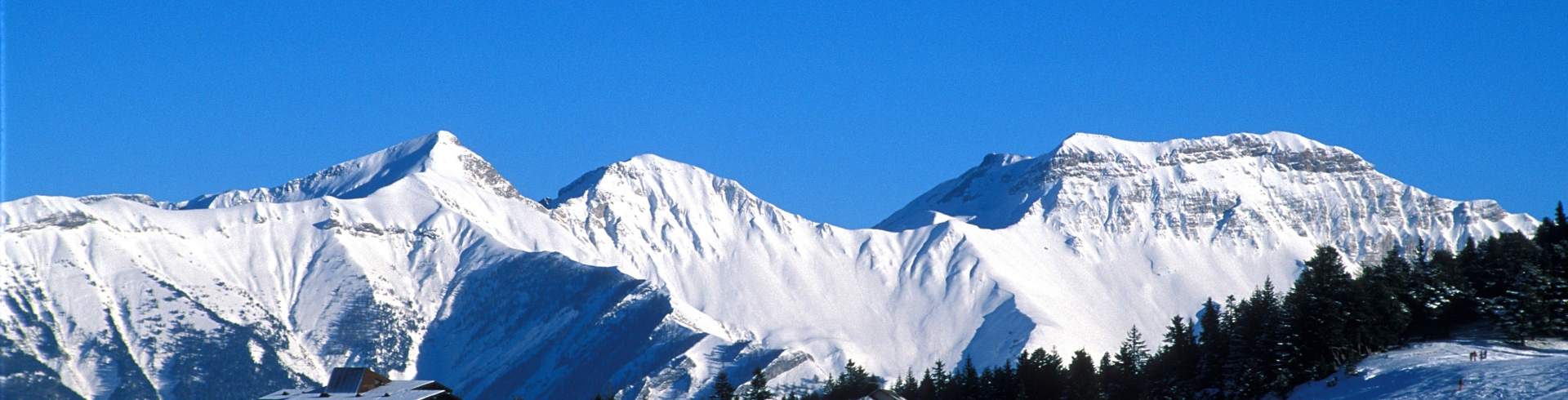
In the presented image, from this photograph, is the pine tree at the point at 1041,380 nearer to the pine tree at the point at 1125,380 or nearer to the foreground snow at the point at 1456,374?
the pine tree at the point at 1125,380

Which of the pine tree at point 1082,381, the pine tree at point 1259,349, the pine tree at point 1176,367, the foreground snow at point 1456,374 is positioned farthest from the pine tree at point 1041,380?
the foreground snow at point 1456,374

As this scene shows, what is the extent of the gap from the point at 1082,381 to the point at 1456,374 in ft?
101

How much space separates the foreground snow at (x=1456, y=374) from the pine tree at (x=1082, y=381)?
14002 millimetres

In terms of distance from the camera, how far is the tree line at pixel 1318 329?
14212cm

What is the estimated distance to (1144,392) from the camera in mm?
141125

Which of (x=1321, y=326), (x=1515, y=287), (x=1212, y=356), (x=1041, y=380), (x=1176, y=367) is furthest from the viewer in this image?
(x=1041, y=380)

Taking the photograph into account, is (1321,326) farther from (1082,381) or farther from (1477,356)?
(1082,381)

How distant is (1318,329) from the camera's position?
472 ft

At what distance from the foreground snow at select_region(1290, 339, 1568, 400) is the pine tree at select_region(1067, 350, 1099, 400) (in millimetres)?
14002

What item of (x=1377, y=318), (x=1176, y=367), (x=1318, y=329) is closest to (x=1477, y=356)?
(x=1377, y=318)

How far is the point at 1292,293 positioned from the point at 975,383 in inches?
1042

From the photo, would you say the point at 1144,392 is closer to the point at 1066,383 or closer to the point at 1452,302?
the point at 1066,383

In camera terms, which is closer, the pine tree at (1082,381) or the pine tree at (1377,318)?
the pine tree at (1082,381)

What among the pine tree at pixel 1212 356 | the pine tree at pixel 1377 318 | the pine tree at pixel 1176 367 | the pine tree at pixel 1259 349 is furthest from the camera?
the pine tree at pixel 1176 367
